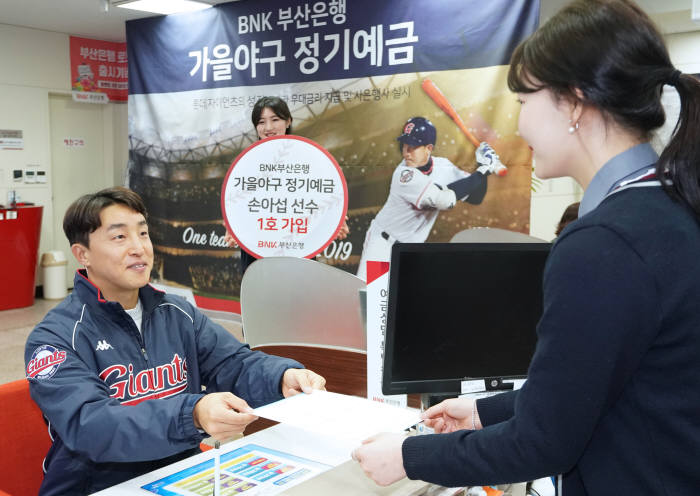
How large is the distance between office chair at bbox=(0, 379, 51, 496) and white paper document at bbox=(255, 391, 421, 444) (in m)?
0.80

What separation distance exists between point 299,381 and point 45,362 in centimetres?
60

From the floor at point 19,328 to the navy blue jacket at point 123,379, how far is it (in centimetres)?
323

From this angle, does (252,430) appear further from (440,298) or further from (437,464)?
(437,464)

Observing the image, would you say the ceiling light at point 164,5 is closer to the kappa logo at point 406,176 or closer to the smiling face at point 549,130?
the kappa logo at point 406,176

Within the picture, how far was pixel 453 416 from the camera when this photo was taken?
1.26 metres

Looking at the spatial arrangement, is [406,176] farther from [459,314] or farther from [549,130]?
[549,130]

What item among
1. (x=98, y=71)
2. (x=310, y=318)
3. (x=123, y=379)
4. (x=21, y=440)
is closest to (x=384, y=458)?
(x=123, y=379)

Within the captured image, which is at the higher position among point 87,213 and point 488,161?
point 488,161

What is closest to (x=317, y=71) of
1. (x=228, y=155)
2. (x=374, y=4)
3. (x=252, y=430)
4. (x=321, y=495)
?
(x=374, y=4)

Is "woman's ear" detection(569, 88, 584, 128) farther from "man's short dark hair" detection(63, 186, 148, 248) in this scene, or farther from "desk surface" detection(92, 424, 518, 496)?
"man's short dark hair" detection(63, 186, 148, 248)

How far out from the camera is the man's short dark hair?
1841 mm

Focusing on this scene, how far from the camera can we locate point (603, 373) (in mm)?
779

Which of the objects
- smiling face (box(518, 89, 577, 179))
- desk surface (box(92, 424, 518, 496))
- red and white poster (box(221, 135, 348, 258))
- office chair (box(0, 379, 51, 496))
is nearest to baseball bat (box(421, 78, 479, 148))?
red and white poster (box(221, 135, 348, 258))

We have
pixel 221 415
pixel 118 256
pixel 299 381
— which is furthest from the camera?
pixel 118 256
